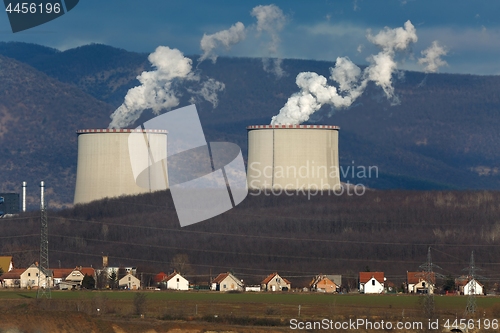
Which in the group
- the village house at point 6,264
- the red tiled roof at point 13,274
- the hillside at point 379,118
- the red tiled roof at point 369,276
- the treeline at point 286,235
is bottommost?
the red tiled roof at point 369,276

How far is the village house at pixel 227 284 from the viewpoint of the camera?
40812 mm

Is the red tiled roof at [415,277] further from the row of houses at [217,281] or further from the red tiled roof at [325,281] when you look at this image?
the red tiled roof at [325,281]

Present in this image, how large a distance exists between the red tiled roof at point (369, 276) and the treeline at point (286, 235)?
1.84 meters

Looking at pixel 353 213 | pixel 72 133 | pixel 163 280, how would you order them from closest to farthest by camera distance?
pixel 163 280, pixel 353 213, pixel 72 133

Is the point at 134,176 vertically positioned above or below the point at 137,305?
above

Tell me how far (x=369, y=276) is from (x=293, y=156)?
31.6ft

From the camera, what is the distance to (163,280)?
139 feet

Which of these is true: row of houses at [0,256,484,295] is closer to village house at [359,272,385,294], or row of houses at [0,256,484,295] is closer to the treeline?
village house at [359,272,385,294]

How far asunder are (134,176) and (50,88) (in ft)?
294

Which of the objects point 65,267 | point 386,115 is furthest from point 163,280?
point 386,115

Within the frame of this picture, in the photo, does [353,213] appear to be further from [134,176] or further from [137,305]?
[137,305]

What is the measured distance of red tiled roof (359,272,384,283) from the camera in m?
40.8

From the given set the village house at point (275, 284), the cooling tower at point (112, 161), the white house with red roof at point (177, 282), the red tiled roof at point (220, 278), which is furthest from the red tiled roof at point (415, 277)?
the cooling tower at point (112, 161)

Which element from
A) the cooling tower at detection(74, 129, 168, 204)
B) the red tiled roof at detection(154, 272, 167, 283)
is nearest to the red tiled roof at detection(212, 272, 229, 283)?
the red tiled roof at detection(154, 272, 167, 283)
